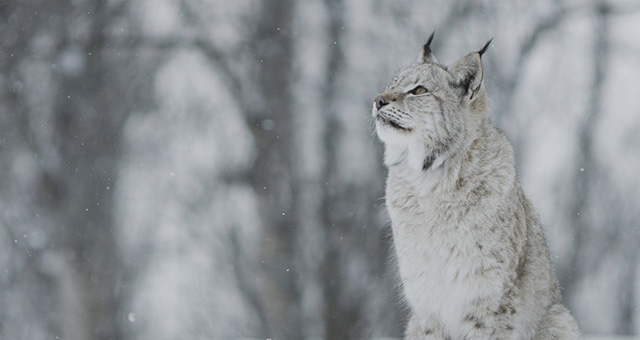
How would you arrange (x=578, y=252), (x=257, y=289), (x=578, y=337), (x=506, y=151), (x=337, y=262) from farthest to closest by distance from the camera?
(x=578, y=252)
(x=257, y=289)
(x=337, y=262)
(x=506, y=151)
(x=578, y=337)

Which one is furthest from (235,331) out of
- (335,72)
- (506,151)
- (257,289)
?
(506,151)

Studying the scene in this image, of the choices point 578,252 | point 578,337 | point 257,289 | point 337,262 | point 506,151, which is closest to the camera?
point 578,337

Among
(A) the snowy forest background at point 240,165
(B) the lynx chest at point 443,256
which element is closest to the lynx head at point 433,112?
(B) the lynx chest at point 443,256

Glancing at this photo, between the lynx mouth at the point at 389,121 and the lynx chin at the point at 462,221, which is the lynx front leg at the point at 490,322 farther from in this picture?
the lynx mouth at the point at 389,121

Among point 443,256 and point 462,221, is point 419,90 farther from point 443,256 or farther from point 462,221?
point 443,256

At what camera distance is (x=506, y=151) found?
562cm

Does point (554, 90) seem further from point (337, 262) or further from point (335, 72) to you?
point (337, 262)

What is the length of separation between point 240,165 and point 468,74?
31.4ft

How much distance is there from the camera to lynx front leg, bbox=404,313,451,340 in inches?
215

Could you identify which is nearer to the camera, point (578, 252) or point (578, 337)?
point (578, 337)

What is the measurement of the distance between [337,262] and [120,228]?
500 cm

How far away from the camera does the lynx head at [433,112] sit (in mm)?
5309

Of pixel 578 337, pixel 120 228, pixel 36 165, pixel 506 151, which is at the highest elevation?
pixel 506 151

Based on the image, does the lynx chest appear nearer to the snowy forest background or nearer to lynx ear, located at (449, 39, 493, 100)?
lynx ear, located at (449, 39, 493, 100)
